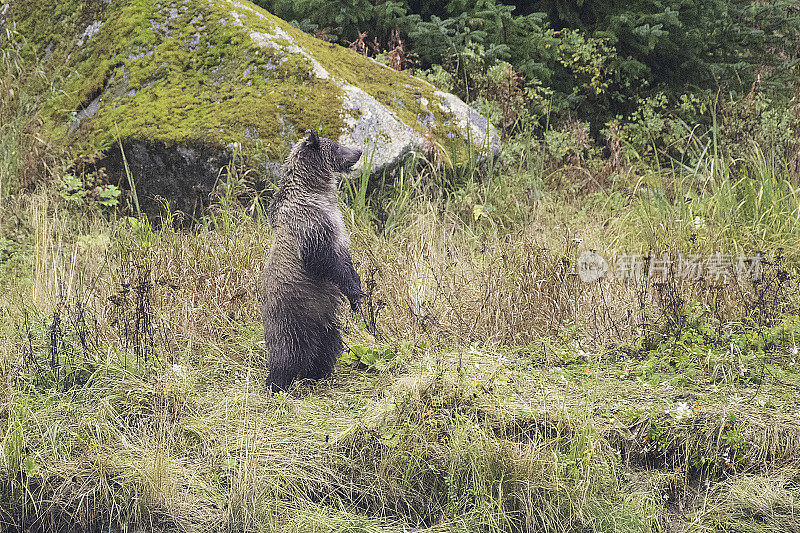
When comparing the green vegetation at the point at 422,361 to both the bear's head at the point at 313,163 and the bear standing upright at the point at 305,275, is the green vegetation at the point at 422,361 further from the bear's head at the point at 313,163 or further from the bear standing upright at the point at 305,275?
the bear's head at the point at 313,163

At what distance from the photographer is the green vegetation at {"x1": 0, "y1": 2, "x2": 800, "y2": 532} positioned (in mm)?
3904

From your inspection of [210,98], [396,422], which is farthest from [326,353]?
[210,98]

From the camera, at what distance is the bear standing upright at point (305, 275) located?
4391 mm

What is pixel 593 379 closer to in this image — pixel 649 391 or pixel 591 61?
pixel 649 391

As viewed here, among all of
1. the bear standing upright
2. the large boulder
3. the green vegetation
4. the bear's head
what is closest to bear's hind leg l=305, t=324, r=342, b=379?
the bear standing upright

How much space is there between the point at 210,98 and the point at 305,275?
313 cm

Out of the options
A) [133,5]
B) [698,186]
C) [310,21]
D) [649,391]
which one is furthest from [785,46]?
[133,5]

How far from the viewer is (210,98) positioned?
6.91m

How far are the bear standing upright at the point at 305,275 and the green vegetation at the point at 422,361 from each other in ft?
0.76

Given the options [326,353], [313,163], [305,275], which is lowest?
[326,353]

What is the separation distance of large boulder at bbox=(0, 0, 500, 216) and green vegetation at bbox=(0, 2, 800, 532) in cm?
18

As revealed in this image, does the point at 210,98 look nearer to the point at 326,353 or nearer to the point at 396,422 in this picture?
the point at 326,353

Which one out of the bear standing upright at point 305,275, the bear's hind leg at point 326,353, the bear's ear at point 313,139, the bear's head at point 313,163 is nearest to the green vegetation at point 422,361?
the bear's hind leg at point 326,353

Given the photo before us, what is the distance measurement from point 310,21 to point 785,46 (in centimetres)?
572
